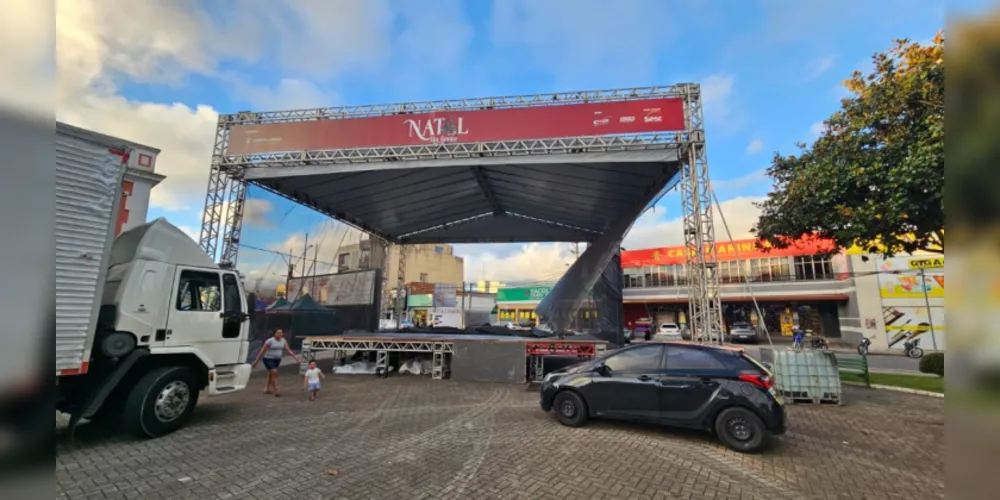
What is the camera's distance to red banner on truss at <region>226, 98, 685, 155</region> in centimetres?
1227

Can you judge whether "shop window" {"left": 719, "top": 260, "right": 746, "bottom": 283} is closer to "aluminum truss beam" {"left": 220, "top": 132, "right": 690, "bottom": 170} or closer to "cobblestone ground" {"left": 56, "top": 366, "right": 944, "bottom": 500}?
"aluminum truss beam" {"left": 220, "top": 132, "right": 690, "bottom": 170}

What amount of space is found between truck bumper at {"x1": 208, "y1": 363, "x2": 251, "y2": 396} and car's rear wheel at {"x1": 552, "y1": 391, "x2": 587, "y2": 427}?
17.1ft

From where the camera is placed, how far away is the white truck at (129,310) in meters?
4.81

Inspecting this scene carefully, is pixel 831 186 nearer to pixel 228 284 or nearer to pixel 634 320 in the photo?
pixel 228 284

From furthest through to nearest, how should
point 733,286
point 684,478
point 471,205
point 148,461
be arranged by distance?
point 733,286 < point 471,205 < point 148,461 < point 684,478

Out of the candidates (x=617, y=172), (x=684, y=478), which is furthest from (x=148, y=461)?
(x=617, y=172)

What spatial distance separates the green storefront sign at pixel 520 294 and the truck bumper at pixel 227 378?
38159mm

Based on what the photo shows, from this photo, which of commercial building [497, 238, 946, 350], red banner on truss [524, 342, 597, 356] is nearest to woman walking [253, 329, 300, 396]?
red banner on truss [524, 342, 597, 356]

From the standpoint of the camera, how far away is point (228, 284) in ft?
24.2

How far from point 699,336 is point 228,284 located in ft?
37.6

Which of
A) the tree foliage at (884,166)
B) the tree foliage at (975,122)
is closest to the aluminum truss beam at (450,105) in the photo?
the tree foliage at (884,166)

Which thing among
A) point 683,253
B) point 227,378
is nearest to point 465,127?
point 227,378

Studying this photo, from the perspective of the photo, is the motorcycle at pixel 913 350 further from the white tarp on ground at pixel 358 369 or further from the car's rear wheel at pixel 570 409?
the white tarp on ground at pixel 358 369

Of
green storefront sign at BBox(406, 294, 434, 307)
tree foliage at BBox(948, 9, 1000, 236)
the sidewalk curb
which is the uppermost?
green storefront sign at BBox(406, 294, 434, 307)
